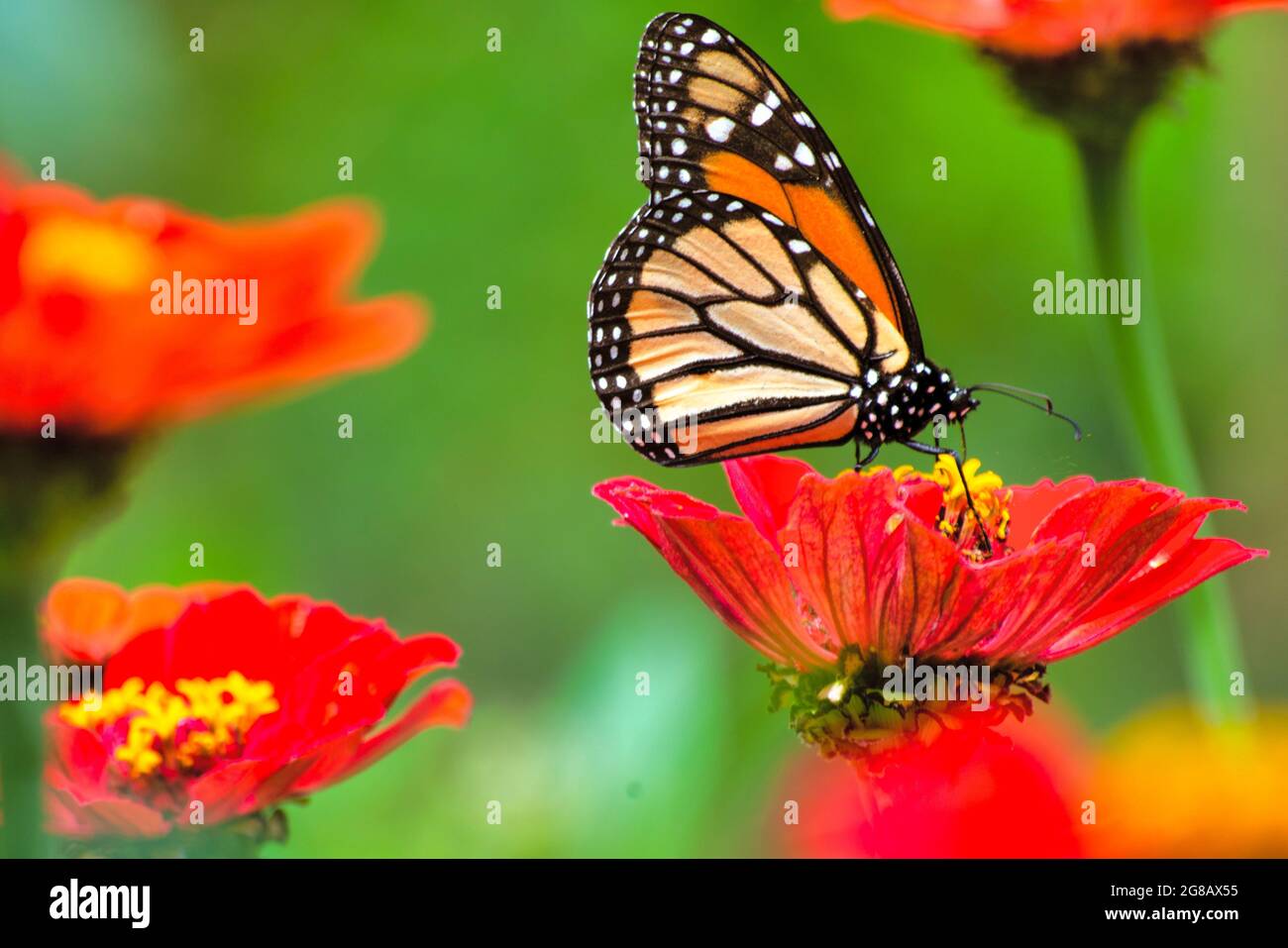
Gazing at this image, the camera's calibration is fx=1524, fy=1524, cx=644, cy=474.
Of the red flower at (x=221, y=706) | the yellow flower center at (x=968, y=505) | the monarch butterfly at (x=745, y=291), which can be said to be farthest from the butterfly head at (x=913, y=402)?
the red flower at (x=221, y=706)

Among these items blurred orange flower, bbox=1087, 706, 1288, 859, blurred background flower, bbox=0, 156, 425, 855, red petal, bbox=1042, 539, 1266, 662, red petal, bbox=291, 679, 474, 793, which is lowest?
blurred orange flower, bbox=1087, 706, 1288, 859

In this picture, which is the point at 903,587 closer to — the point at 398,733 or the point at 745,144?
the point at 398,733

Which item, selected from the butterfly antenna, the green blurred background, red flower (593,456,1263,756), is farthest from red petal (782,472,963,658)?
the green blurred background

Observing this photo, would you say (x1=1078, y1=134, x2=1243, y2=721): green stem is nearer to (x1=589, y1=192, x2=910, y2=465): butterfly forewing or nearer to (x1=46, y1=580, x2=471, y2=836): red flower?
(x1=589, y1=192, x2=910, y2=465): butterfly forewing

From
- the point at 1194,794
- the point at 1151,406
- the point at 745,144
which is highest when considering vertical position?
the point at 745,144

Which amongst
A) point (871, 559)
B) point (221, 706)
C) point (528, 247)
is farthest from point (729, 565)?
point (528, 247)

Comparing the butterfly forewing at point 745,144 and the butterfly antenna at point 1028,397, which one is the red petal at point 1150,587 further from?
the butterfly forewing at point 745,144

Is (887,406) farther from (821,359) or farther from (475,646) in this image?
(475,646)

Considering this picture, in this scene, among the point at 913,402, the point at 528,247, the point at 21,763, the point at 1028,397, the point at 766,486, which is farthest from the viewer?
the point at 528,247
